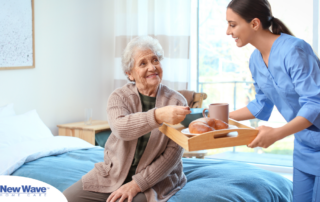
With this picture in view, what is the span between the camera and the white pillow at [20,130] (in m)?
2.44

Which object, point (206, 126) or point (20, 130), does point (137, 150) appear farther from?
point (20, 130)

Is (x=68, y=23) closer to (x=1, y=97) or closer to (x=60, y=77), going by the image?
(x=60, y=77)

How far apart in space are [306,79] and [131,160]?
90cm

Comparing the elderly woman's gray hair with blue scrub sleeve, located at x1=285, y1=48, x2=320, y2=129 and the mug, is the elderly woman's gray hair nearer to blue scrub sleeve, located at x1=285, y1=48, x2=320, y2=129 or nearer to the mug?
the mug

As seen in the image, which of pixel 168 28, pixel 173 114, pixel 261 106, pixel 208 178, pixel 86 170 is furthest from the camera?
pixel 168 28

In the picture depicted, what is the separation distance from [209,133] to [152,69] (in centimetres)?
61

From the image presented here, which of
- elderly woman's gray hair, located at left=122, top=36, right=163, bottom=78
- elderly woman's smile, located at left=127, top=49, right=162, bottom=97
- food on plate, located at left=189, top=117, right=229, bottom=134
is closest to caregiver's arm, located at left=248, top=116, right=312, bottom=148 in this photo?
food on plate, located at left=189, top=117, right=229, bottom=134

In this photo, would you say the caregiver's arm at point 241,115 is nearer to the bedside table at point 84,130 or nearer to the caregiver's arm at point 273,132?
the caregiver's arm at point 273,132

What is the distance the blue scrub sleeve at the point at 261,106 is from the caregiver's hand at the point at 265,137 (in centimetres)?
49

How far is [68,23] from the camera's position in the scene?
356cm

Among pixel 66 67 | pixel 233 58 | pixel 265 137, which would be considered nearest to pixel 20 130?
pixel 66 67

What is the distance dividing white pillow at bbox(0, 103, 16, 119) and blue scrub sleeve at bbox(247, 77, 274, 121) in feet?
6.87

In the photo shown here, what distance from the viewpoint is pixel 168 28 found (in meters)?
3.84

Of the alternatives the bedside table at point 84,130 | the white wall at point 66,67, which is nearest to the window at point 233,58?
the white wall at point 66,67
